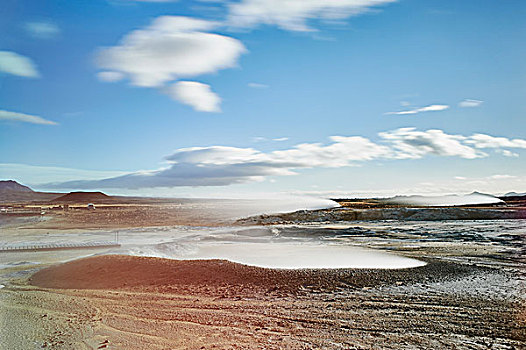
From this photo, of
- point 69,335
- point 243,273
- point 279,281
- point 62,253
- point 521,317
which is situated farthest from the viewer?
point 62,253

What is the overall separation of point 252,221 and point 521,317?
26.8 metres

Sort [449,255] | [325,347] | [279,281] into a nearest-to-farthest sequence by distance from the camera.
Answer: [325,347]
[279,281]
[449,255]

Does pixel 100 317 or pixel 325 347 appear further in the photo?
pixel 100 317

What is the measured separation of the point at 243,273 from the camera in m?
8.91

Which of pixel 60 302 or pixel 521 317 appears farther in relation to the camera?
pixel 60 302

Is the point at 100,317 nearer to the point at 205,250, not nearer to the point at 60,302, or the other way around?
the point at 60,302

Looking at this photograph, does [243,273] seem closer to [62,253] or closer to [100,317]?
[100,317]

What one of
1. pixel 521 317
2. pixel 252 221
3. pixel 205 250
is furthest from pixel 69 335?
pixel 252 221

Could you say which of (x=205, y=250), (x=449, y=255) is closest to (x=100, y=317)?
(x=205, y=250)

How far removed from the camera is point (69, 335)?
5.18 meters

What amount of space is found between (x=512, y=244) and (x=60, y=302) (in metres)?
14.2

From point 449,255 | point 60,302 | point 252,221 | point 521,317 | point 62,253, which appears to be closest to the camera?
point 521,317

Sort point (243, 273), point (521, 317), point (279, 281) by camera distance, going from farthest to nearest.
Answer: point (243, 273)
point (279, 281)
point (521, 317)

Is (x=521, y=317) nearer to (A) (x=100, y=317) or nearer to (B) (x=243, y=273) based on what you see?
(B) (x=243, y=273)
